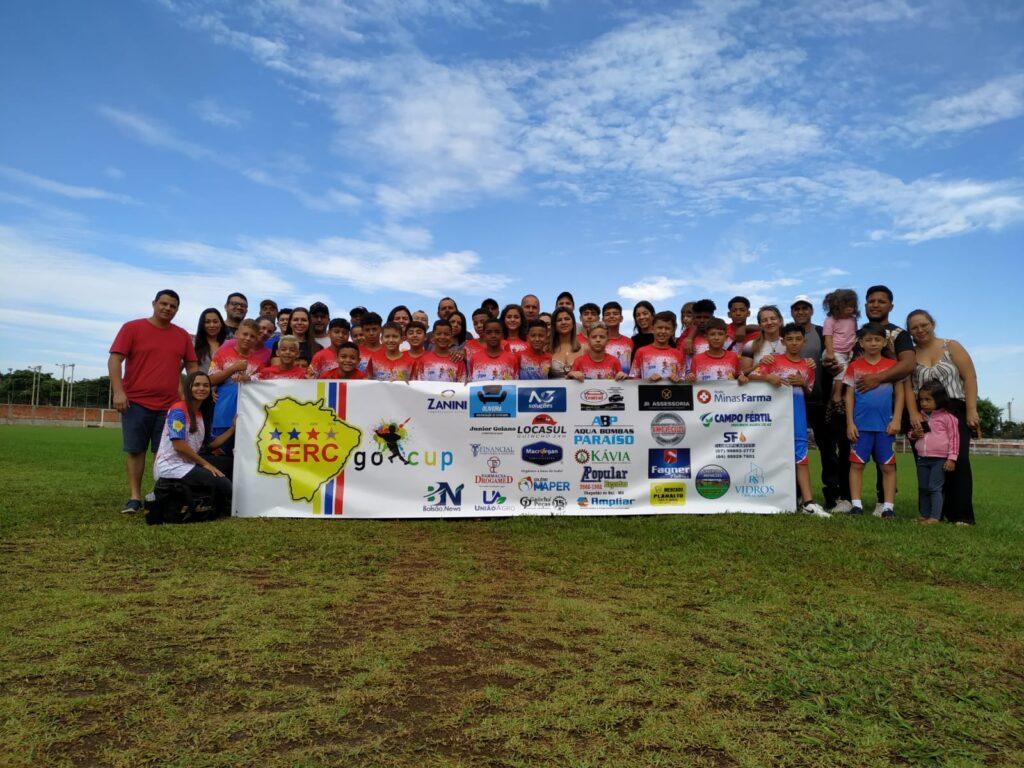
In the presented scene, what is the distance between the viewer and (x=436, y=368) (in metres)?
7.15

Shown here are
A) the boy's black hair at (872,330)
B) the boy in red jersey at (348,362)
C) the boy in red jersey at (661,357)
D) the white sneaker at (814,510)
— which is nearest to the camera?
the white sneaker at (814,510)

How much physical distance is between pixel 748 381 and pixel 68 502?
24.2 ft

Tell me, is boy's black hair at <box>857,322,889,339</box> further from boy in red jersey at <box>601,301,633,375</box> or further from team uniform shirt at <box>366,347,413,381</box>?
team uniform shirt at <box>366,347,413,381</box>

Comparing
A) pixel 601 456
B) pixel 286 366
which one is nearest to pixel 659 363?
pixel 601 456

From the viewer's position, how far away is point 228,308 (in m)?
7.90

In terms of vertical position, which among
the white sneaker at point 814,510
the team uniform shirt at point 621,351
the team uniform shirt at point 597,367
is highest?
the team uniform shirt at point 621,351

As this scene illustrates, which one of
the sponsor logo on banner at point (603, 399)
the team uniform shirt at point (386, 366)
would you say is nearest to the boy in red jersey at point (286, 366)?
the team uniform shirt at point (386, 366)

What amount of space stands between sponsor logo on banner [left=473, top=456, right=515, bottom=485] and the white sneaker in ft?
9.81

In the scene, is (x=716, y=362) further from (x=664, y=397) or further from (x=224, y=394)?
(x=224, y=394)

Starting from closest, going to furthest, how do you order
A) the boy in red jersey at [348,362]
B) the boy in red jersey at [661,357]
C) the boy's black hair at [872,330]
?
the boy's black hair at [872,330]
the boy in red jersey at [661,357]
the boy in red jersey at [348,362]

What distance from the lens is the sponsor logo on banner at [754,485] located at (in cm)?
670

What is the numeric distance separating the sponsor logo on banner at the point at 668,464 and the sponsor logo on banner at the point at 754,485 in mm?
565

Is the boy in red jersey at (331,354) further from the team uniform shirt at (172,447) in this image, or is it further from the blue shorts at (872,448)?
the blue shorts at (872,448)

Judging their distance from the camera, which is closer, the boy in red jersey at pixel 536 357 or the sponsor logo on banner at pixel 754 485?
the sponsor logo on banner at pixel 754 485
